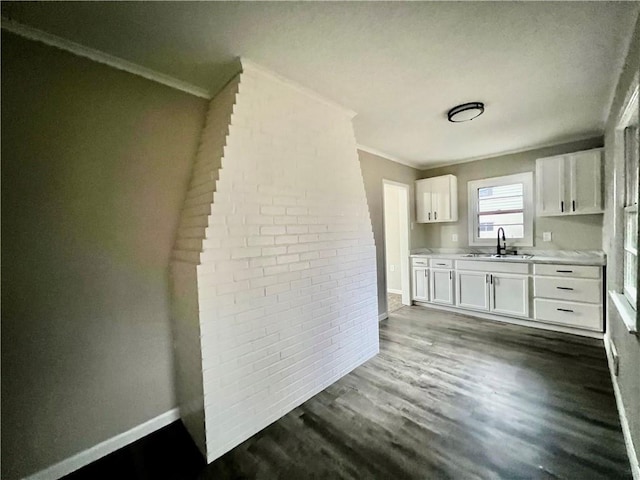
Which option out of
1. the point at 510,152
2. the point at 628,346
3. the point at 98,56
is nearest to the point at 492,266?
the point at 510,152

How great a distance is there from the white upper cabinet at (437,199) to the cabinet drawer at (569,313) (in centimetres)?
172

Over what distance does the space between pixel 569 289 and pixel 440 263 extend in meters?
1.50

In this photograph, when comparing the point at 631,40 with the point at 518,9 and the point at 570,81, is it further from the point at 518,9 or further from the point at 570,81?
the point at 518,9

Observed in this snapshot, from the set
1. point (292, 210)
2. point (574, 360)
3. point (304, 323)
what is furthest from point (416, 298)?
point (292, 210)

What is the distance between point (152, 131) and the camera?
6.23ft

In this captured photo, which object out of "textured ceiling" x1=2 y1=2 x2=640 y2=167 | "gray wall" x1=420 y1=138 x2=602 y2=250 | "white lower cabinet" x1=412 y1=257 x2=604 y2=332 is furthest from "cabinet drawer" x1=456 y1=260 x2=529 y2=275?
"textured ceiling" x1=2 y1=2 x2=640 y2=167

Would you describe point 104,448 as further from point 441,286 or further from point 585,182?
point 585,182

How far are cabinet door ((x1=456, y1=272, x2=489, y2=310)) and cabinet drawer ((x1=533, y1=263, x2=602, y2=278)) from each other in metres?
0.60

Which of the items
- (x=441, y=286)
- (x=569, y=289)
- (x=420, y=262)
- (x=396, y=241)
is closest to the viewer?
(x=569, y=289)

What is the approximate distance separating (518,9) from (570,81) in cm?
115

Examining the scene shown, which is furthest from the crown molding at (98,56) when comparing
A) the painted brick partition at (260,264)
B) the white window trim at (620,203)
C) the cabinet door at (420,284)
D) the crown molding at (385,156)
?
the cabinet door at (420,284)

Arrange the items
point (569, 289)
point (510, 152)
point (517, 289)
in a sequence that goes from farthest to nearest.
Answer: point (510, 152)
point (517, 289)
point (569, 289)

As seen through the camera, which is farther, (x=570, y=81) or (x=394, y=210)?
(x=394, y=210)

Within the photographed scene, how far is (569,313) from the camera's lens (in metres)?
3.20
